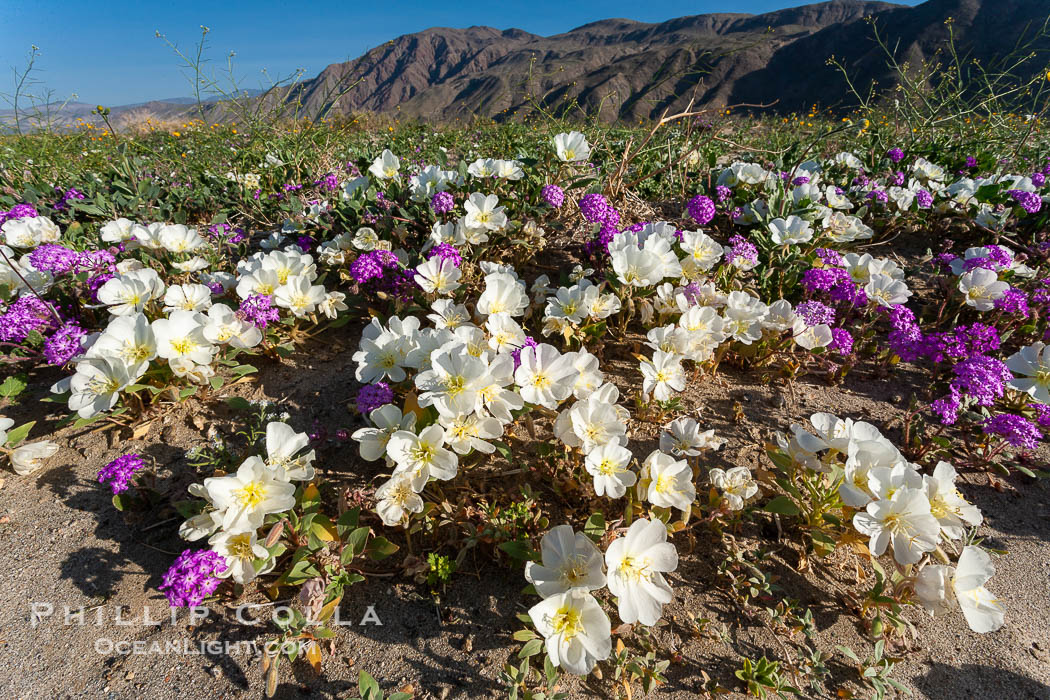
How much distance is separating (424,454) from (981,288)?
3.15 metres

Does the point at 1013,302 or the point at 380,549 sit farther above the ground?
the point at 1013,302

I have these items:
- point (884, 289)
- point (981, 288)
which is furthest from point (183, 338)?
point (981, 288)

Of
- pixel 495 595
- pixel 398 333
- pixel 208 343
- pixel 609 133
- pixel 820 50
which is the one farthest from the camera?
pixel 820 50

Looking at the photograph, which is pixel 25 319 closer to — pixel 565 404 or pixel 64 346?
pixel 64 346

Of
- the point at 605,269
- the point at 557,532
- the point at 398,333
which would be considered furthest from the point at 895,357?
the point at 398,333

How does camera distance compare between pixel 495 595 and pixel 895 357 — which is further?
pixel 895 357

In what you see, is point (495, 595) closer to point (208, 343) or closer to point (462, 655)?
point (462, 655)

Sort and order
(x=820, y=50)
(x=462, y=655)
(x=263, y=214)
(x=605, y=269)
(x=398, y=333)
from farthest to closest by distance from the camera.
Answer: (x=820, y=50) → (x=263, y=214) → (x=605, y=269) → (x=398, y=333) → (x=462, y=655)

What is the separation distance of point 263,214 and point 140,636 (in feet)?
10.1

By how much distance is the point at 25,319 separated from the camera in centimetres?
245

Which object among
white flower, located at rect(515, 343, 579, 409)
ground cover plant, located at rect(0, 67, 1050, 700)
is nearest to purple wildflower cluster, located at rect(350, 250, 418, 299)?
ground cover plant, located at rect(0, 67, 1050, 700)

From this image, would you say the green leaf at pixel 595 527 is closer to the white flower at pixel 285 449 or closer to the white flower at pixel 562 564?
the white flower at pixel 562 564

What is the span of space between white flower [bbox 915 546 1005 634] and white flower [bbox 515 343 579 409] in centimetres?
132

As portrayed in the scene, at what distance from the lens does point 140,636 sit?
1.68 metres
